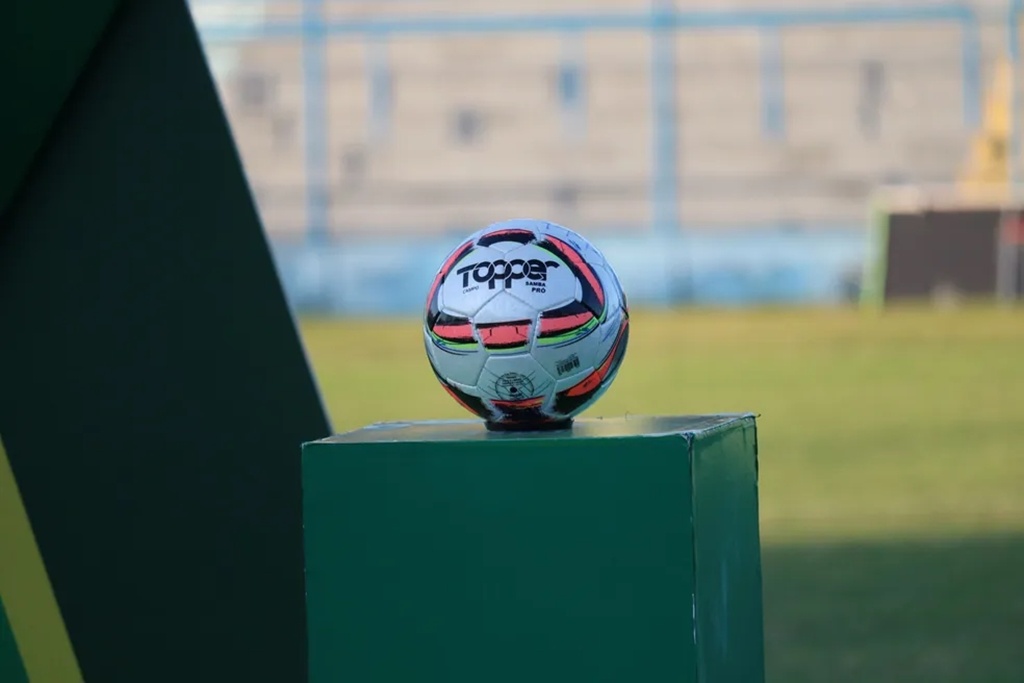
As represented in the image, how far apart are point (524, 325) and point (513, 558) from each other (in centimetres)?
43

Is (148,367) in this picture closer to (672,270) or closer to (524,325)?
(524,325)

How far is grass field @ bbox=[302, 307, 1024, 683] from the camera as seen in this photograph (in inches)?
197

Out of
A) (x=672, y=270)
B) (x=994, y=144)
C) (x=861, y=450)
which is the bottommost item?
(x=861, y=450)

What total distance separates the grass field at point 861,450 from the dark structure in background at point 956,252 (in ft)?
2.41

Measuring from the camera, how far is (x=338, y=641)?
2652 mm

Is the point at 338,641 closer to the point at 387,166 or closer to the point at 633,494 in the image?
the point at 633,494

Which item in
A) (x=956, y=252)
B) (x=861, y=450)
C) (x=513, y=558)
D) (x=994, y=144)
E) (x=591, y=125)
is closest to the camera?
(x=513, y=558)

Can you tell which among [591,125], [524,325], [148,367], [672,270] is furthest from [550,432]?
[591,125]

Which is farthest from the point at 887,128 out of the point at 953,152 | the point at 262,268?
the point at 262,268

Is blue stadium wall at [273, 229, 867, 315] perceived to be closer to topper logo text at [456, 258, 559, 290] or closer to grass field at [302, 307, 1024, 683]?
grass field at [302, 307, 1024, 683]

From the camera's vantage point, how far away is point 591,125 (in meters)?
24.8

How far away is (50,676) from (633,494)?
107 centimetres

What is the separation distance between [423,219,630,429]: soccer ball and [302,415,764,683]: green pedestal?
7.1 inches

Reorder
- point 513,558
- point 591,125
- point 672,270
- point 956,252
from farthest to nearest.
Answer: point 591,125
point 672,270
point 956,252
point 513,558
